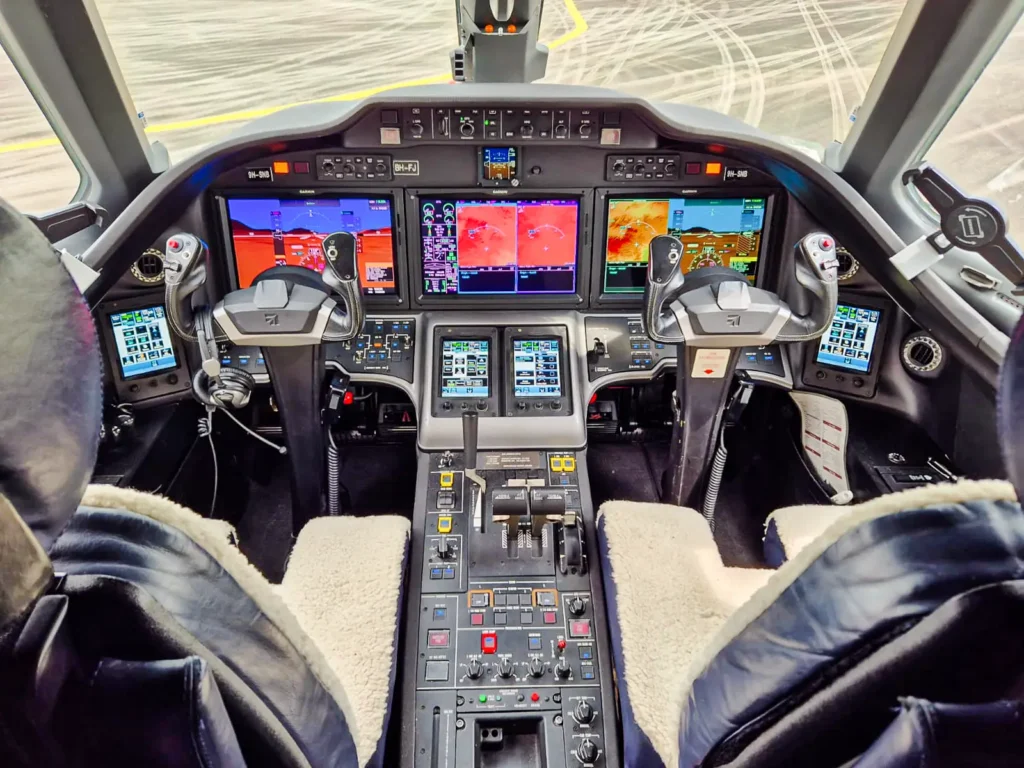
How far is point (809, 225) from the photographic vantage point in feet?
8.41

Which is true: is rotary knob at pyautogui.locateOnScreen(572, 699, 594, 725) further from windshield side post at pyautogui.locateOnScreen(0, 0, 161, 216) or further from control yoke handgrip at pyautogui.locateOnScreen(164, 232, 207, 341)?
windshield side post at pyautogui.locateOnScreen(0, 0, 161, 216)

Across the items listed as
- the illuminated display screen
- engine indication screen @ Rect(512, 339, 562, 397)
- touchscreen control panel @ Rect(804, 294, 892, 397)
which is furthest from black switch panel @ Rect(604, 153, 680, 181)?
→ touchscreen control panel @ Rect(804, 294, 892, 397)

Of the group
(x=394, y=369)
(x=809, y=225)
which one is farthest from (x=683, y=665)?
(x=809, y=225)

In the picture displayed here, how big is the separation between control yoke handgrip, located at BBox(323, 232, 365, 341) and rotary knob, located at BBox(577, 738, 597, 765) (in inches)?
46.8

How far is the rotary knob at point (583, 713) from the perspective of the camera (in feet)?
5.75

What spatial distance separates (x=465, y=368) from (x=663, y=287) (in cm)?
79

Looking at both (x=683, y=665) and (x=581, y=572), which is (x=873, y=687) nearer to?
(x=683, y=665)

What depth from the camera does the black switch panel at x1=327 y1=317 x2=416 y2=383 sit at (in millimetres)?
2586

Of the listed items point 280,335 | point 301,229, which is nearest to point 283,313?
point 280,335

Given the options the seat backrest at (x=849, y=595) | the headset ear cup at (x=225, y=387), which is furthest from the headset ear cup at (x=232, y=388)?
the seat backrest at (x=849, y=595)

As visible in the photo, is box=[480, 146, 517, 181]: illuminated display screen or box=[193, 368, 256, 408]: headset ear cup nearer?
box=[193, 368, 256, 408]: headset ear cup

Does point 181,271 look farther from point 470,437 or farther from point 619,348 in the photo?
point 619,348

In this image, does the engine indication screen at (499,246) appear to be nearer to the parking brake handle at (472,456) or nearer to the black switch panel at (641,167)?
the black switch panel at (641,167)

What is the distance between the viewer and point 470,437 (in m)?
2.18
